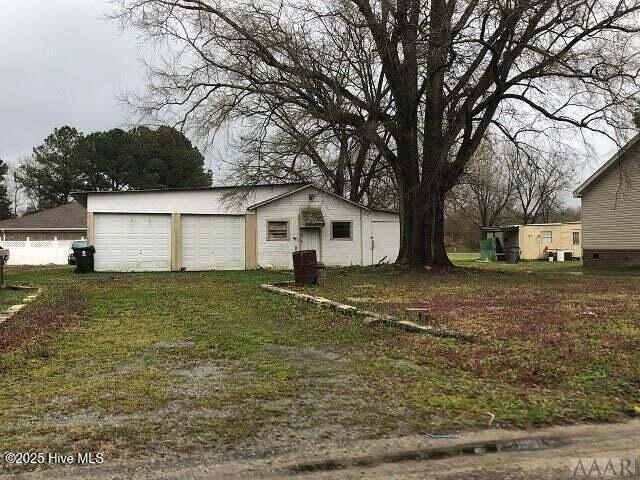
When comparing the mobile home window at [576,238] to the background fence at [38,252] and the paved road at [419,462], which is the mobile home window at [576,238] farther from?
the paved road at [419,462]

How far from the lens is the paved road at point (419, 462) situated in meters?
3.48

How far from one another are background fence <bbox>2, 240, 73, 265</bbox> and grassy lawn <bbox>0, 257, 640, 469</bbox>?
2826 cm

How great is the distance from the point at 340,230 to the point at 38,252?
2065cm

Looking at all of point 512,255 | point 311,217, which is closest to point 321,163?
point 311,217

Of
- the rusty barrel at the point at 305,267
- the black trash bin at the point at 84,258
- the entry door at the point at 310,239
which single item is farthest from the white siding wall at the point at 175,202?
the rusty barrel at the point at 305,267

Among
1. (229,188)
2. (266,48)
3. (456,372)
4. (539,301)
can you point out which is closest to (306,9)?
(266,48)

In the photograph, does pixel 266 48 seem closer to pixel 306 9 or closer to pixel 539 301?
pixel 306 9

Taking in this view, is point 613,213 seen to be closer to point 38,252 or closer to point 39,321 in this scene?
point 39,321

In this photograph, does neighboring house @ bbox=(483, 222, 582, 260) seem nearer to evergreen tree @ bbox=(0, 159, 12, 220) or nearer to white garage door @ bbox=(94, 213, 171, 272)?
white garage door @ bbox=(94, 213, 171, 272)

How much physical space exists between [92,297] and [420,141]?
13.9 metres

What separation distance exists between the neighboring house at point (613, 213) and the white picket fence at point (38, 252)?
97.5 feet

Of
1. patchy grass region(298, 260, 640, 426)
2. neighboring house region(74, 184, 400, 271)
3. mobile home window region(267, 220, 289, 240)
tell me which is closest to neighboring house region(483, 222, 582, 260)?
neighboring house region(74, 184, 400, 271)

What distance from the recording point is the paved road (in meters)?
3.48

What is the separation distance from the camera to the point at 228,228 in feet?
85.9
